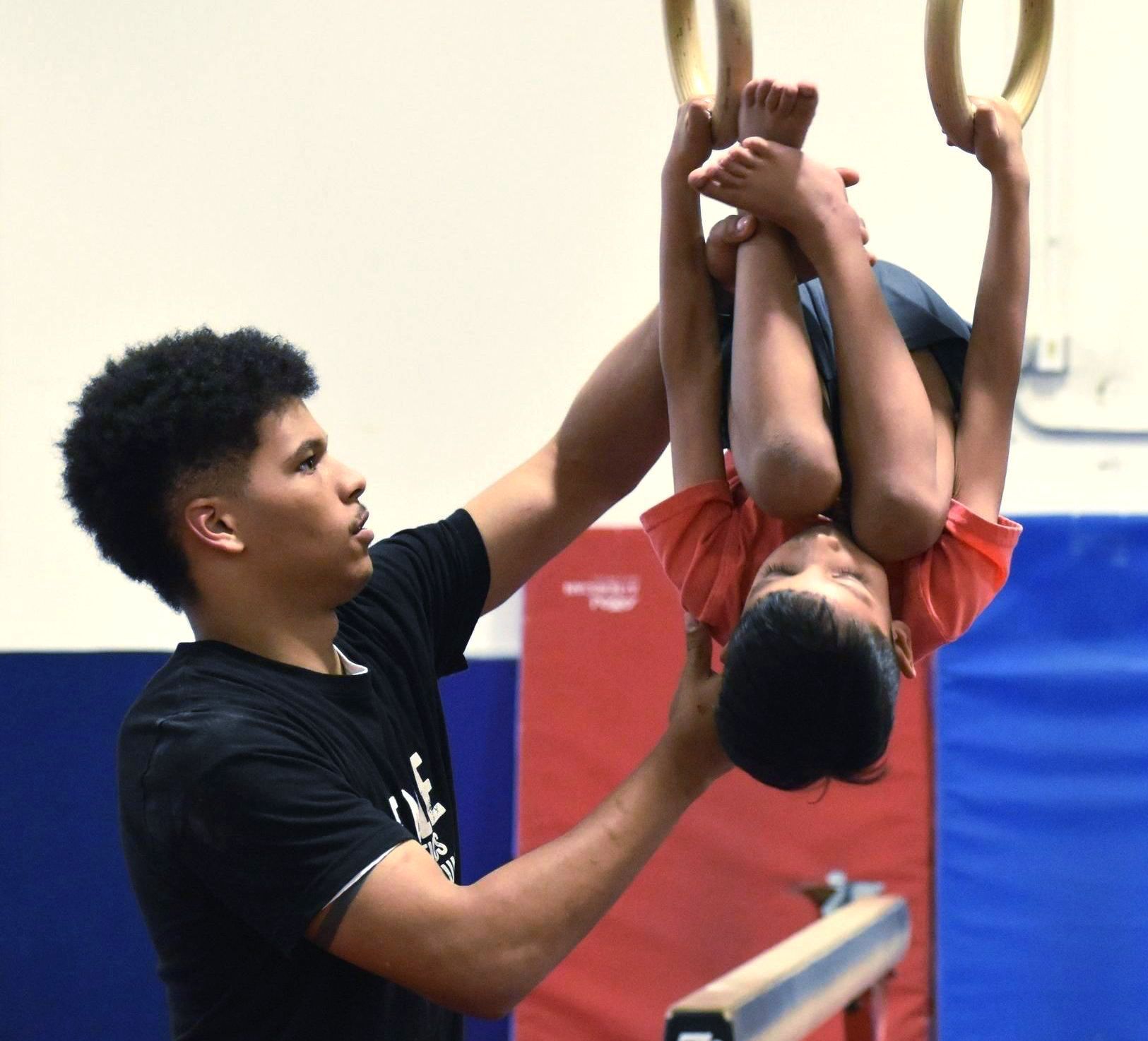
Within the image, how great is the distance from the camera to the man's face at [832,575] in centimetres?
141

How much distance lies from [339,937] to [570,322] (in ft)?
7.76

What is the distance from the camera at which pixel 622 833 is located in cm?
137

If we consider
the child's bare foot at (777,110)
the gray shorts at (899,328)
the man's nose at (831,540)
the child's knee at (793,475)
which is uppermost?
the child's bare foot at (777,110)

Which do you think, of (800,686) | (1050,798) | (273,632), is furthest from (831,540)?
(1050,798)

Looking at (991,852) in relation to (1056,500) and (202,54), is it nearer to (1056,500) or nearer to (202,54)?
(1056,500)

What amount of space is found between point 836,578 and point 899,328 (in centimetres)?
36

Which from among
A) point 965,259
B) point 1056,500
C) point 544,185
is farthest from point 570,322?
point 1056,500

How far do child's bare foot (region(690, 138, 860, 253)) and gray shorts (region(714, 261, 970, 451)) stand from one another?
158mm

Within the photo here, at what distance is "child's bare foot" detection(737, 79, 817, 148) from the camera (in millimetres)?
1410

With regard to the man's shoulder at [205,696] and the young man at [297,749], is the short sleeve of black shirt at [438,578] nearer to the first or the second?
the young man at [297,749]

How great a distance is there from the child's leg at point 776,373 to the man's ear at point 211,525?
1.89 ft

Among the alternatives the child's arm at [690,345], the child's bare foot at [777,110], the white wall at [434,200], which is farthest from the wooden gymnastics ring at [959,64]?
the white wall at [434,200]

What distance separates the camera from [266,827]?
4.41 ft

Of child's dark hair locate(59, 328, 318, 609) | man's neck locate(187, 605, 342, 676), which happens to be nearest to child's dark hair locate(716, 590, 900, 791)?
man's neck locate(187, 605, 342, 676)
